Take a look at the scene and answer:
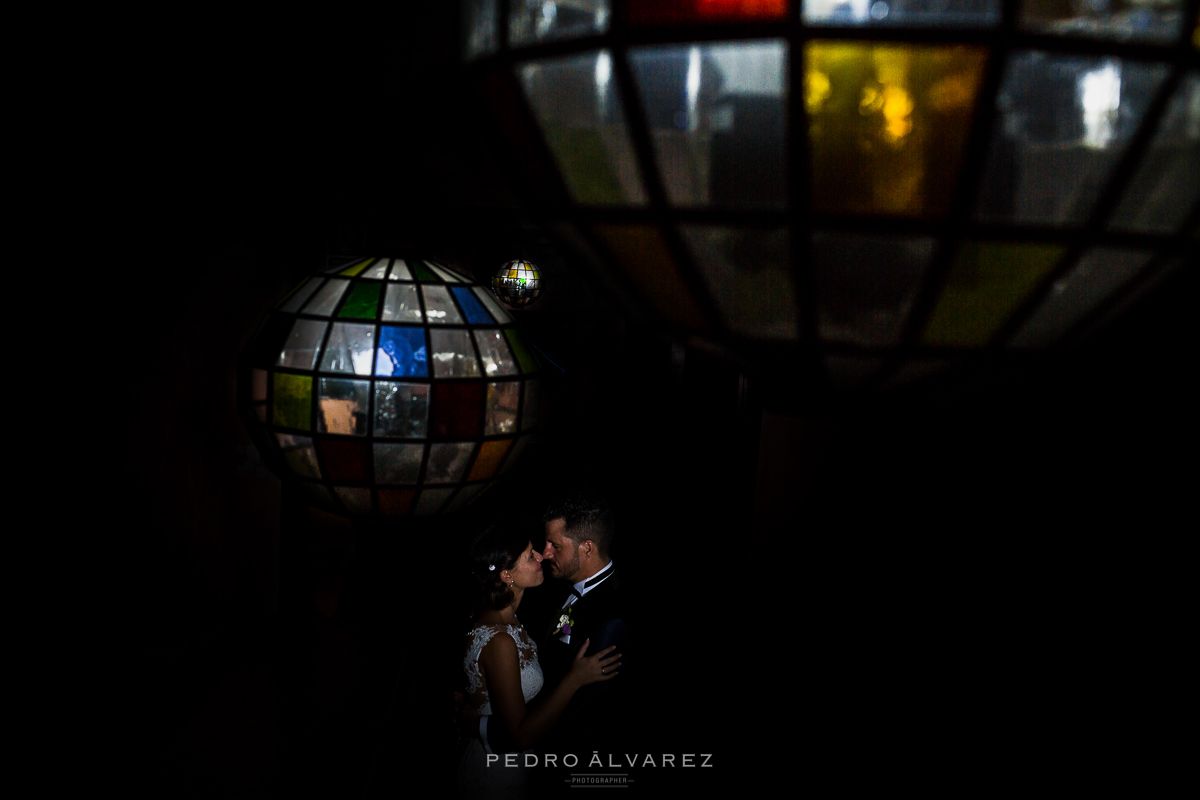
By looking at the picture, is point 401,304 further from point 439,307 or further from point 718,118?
point 718,118

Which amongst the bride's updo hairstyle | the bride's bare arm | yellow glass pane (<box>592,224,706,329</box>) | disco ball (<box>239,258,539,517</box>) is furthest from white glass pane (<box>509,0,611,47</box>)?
the bride's updo hairstyle

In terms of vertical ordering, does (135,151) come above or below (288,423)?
above

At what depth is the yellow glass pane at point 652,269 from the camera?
486 millimetres

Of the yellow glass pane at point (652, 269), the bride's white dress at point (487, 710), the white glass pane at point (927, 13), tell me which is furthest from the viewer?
the bride's white dress at point (487, 710)

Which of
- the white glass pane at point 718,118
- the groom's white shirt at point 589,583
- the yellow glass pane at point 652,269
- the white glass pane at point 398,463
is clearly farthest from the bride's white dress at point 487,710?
the white glass pane at point 718,118

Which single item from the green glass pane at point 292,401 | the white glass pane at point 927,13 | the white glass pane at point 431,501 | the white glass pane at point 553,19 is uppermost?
the white glass pane at point 553,19

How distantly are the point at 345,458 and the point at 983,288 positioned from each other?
0.96 m

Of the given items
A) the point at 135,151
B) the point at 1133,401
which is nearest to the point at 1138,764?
the point at 1133,401

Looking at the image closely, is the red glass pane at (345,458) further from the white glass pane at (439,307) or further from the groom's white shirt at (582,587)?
the groom's white shirt at (582,587)

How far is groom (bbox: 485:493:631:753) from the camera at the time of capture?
1.96m

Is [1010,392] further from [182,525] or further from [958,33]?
[182,525]

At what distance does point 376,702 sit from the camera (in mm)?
3592

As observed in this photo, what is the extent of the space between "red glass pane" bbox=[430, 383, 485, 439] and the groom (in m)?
0.94

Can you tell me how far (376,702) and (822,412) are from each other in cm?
347
